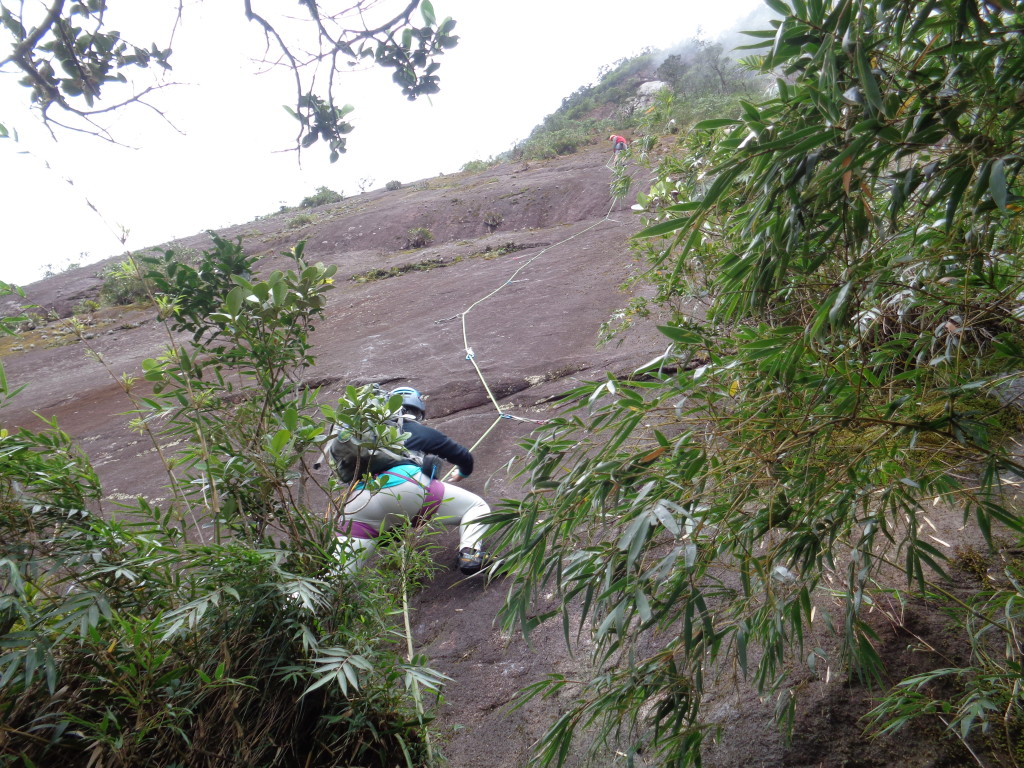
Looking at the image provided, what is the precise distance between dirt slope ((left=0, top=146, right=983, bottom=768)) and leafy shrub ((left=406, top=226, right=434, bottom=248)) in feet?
1.13

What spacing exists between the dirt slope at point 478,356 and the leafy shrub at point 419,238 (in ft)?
1.13

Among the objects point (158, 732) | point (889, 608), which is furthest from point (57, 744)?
point (889, 608)

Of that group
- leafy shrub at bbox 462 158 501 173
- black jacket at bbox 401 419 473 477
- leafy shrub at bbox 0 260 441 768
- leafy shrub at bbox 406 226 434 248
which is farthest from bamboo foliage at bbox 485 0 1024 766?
leafy shrub at bbox 462 158 501 173

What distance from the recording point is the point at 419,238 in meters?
14.8

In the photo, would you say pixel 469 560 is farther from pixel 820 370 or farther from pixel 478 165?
pixel 478 165

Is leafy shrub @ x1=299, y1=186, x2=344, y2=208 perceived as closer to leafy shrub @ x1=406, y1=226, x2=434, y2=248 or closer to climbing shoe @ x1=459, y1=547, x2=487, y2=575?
leafy shrub @ x1=406, y1=226, x2=434, y2=248

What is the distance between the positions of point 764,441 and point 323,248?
49.1 ft

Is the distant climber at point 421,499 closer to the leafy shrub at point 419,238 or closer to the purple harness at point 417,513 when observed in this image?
the purple harness at point 417,513

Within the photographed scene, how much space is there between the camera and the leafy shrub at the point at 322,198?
2267cm

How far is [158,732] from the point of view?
1513mm

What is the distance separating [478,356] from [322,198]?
18765 mm

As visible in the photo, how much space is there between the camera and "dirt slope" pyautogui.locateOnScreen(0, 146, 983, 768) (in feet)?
7.11

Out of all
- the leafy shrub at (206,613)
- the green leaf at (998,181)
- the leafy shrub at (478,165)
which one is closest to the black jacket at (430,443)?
the leafy shrub at (206,613)

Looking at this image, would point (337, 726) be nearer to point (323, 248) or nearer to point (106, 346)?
point (106, 346)
